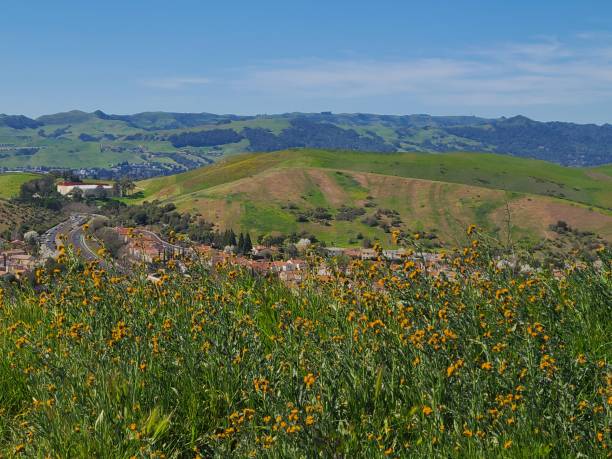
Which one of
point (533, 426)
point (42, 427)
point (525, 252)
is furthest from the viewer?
point (525, 252)

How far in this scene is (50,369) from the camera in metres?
6.07

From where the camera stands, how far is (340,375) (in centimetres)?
583

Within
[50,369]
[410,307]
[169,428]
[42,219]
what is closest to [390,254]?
[410,307]

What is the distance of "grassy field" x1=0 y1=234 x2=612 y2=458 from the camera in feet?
15.3

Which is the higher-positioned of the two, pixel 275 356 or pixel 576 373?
pixel 576 373

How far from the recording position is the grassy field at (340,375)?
4672 mm

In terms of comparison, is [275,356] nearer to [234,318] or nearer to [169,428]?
[234,318]

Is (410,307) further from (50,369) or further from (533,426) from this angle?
(50,369)

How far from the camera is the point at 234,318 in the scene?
7.03m

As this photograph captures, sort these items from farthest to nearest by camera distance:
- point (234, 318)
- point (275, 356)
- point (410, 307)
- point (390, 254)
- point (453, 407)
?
point (390, 254)
point (234, 318)
point (275, 356)
point (410, 307)
point (453, 407)

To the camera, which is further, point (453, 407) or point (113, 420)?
point (113, 420)

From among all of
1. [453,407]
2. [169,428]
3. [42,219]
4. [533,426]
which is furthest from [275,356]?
[42,219]

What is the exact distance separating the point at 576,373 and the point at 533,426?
0.84 m

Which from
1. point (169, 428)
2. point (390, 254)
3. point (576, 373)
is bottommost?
point (169, 428)
